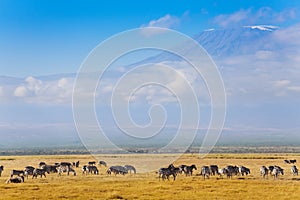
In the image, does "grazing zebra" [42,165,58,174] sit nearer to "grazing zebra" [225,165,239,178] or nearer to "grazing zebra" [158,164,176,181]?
"grazing zebra" [158,164,176,181]

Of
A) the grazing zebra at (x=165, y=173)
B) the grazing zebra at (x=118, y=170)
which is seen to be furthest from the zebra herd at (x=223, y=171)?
the grazing zebra at (x=118, y=170)

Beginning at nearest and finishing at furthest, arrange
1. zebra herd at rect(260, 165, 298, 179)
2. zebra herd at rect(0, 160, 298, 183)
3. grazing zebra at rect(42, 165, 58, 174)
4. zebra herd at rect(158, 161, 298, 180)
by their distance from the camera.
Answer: zebra herd at rect(0, 160, 298, 183) < zebra herd at rect(158, 161, 298, 180) < zebra herd at rect(260, 165, 298, 179) < grazing zebra at rect(42, 165, 58, 174)

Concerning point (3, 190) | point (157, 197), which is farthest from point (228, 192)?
point (3, 190)

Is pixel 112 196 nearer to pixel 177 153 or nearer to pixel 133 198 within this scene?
pixel 133 198

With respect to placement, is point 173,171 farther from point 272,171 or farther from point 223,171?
point 272,171

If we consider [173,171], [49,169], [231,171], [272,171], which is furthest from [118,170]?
[272,171]

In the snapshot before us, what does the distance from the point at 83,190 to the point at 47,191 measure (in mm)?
2086

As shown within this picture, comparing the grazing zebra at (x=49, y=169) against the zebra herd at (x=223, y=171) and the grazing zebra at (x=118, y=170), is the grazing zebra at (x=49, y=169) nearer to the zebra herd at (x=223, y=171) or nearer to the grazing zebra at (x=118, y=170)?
the grazing zebra at (x=118, y=170)

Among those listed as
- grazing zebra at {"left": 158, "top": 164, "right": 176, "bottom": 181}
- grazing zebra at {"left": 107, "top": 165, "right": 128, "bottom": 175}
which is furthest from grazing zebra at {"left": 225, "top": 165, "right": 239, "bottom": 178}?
grazing zebra at {"left": 107, "top": 165, "right": 128, "bottom": 175}

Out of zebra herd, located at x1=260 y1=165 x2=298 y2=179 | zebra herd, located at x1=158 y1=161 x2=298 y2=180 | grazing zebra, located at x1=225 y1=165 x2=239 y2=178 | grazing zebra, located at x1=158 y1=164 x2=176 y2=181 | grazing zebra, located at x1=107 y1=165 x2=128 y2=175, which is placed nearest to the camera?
grazing zebra, located at x1=158 y1=164 x2=176 y2=181

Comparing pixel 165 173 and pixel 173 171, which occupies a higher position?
pixel 173 171

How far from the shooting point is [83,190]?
93.7 feet

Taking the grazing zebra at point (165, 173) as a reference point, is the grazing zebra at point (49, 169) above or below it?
above

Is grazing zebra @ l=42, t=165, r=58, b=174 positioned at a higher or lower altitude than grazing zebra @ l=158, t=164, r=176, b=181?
higher
